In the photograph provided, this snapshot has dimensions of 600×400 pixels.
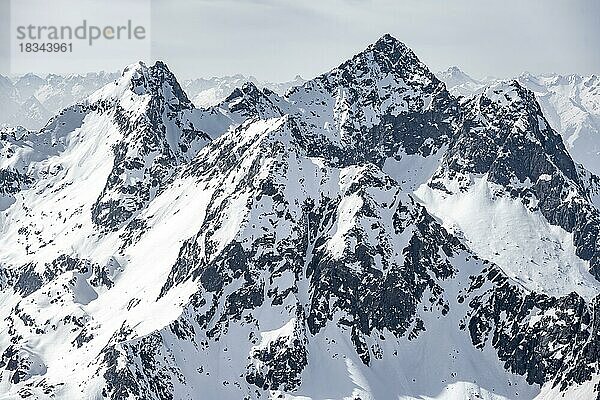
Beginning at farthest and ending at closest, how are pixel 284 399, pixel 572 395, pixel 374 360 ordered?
pixel 374 360 < pixel 284 399 < pixel 572 395

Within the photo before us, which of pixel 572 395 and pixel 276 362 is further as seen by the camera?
pixel 276 362

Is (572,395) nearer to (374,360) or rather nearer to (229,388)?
(374,360)

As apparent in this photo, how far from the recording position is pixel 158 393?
579ft

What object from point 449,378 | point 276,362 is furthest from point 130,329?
point 449,378

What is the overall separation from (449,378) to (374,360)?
21.7 metres

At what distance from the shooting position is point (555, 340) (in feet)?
614

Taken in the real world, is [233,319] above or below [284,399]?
above

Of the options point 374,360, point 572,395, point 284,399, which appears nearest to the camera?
point 572,395

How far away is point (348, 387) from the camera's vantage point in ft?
615

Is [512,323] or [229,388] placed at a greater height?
[512,323]

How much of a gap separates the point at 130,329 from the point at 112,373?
77.7ft

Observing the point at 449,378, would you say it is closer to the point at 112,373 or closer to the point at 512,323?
the point at 512,323

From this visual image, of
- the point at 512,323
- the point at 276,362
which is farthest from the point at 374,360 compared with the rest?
the point at 512,323

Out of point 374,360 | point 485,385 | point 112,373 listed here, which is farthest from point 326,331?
point 112,373
